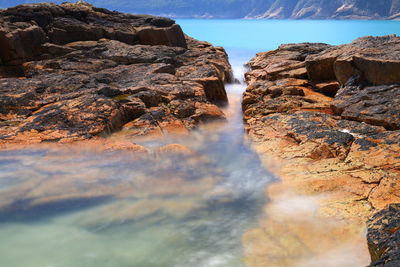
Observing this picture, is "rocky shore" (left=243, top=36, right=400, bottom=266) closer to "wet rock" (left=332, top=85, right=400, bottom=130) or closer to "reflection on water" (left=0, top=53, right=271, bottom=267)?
"wet rock" (left=332, top=85, right=400, bottom=130)

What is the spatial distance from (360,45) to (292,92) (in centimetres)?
239

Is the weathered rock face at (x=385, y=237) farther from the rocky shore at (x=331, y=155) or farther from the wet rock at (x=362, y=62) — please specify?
the wet rock at (x=362, y=62)

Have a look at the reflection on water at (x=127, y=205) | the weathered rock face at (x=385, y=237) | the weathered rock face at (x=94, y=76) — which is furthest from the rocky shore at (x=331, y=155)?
the weathered rock face at (x=94, y=76)

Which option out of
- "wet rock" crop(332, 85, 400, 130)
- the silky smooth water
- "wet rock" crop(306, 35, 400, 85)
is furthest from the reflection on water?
"wet rock" crop(306, 35, 400, 85)

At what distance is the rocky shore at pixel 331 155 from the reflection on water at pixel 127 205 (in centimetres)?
40

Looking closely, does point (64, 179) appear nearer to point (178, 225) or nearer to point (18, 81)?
point (178, 225)

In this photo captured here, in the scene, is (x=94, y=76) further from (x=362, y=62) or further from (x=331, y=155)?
(x=362, y=62)

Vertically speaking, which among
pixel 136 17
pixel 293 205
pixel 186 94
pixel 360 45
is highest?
pixel 136 17

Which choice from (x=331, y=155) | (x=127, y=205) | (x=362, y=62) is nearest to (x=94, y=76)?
(x=127, y=205)

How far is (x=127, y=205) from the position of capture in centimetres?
479

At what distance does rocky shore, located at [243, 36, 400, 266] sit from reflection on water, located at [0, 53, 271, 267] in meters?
0.40

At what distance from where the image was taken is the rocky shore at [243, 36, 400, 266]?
3.70 meters

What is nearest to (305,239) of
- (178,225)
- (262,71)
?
(178,225)

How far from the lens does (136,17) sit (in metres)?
15.2
